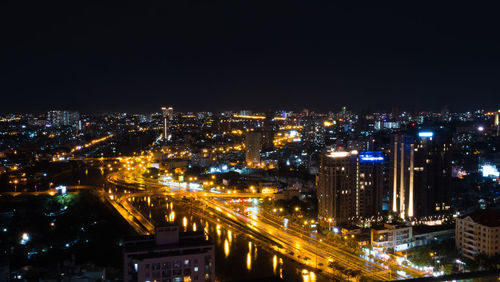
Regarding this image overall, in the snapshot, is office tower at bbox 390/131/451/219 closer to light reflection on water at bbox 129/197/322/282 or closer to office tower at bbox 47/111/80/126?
light reflection on water at bbox 129/197/322/282

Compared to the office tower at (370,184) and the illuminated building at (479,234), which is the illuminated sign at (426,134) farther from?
the illuminated building at (479,234)

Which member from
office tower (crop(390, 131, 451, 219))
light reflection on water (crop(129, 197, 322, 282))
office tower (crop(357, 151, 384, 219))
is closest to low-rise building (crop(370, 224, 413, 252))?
office tower (crop(357, 151, 384, 219))

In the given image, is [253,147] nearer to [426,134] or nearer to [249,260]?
[426,134]

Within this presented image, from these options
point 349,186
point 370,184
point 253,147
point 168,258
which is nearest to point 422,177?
point 370,184

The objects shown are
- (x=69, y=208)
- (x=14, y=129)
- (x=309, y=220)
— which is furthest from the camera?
(x=14, y=129)

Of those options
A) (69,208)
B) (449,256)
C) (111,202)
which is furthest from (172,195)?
(449,256)

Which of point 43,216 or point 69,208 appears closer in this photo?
point 43,216

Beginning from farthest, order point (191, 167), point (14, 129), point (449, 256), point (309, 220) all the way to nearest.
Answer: point (14, 129) → point (191, 167) → point (309, 220) → point (449, 256)

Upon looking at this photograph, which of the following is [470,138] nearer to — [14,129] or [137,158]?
[137,158]
